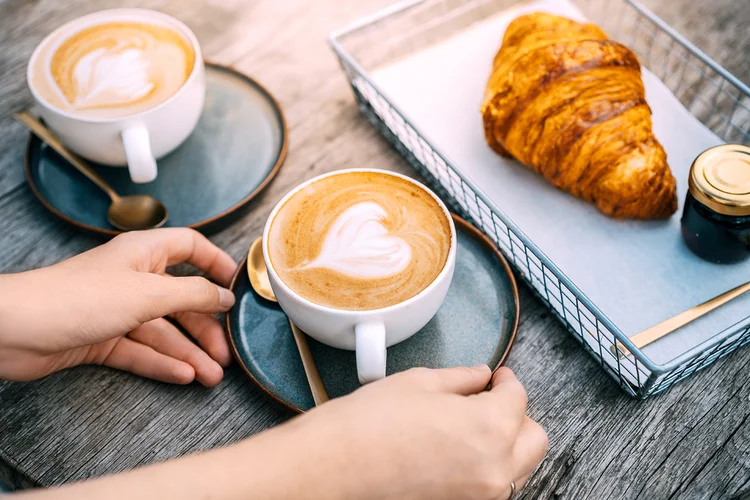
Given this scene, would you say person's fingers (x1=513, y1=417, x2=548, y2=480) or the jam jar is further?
the jam jar

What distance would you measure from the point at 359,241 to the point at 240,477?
11.4 inches

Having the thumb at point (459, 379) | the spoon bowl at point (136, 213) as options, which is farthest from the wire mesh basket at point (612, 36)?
the spoon bowl at point (136, 213)

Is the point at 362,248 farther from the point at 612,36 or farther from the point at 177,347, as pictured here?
the point at 612,36

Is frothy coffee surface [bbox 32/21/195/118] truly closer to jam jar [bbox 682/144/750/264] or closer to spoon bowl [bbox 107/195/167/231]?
spoon bowl [bbox 107/195/167/231]

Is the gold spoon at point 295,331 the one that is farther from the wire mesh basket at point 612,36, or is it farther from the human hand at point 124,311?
the wire mesh basket at point 612,36

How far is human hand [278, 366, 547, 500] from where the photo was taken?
59 centimetres

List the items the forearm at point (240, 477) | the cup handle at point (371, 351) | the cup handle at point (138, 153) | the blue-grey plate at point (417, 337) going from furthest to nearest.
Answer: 1. the cup handle at point (138, 153)
2. the blue-grey plate at point (417, 337)
3. the cup handle at point (371, 351)
4. the forearm at point (240, 477)

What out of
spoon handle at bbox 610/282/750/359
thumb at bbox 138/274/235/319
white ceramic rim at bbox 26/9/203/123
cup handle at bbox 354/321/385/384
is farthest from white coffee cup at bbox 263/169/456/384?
white ceramic rim at bbox 26/9/203/123

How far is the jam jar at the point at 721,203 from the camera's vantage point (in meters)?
0.79

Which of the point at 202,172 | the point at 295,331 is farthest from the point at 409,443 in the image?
the point at 202,172

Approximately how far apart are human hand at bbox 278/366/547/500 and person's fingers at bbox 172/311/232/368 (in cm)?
24

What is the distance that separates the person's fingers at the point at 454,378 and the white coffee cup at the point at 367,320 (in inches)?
1.7

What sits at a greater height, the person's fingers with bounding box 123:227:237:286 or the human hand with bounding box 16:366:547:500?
the human hand with bounding box 16:366:547:500

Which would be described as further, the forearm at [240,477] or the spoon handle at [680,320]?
the spoon handle at [680,320]
